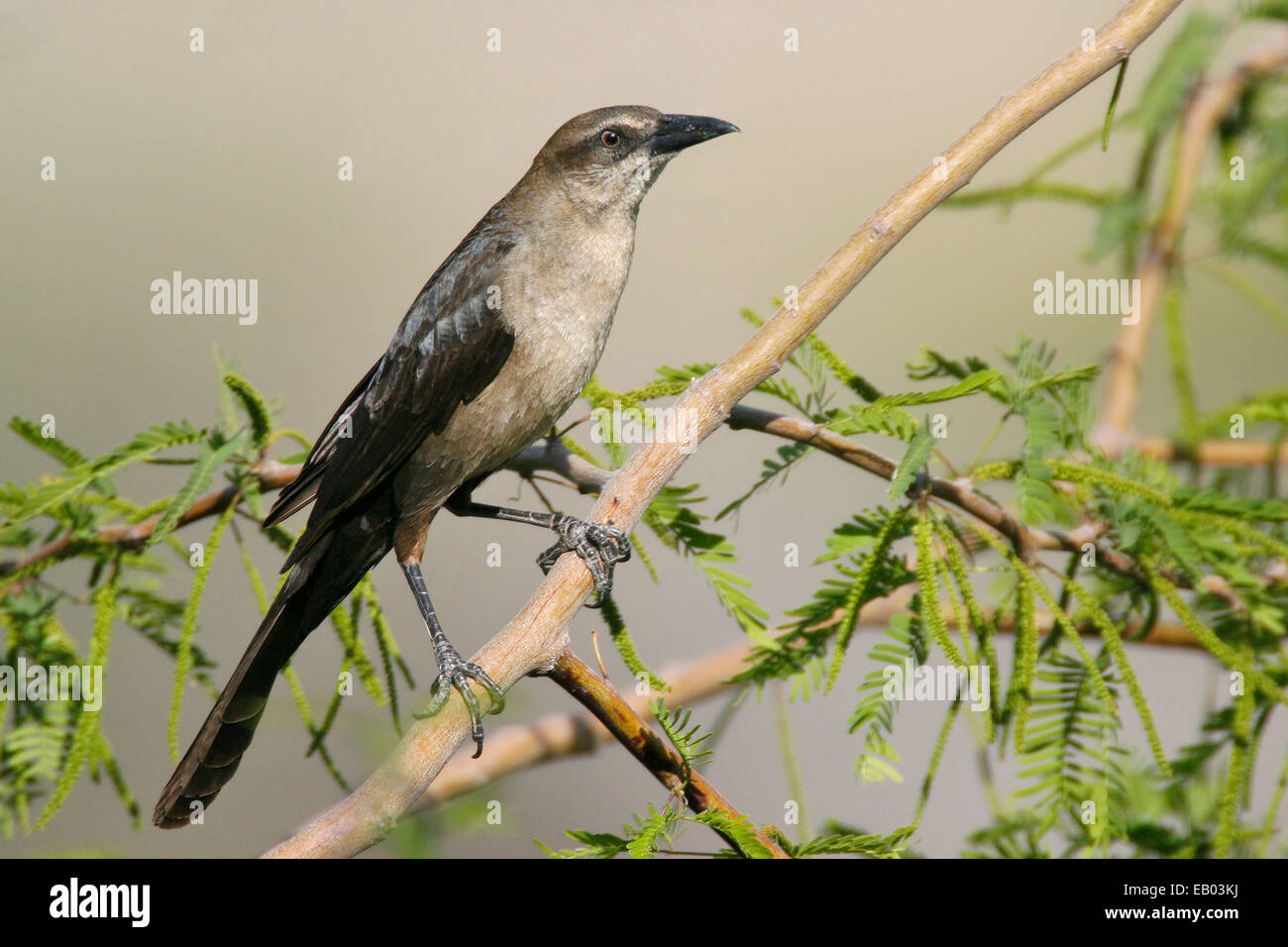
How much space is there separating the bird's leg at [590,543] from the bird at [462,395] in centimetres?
1

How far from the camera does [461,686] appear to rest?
2039 millimetres

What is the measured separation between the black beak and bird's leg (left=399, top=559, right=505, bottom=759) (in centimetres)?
142

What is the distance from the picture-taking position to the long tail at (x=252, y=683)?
2.60 m

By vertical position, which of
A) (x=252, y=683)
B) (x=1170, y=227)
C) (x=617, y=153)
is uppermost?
(x=617, y=153)

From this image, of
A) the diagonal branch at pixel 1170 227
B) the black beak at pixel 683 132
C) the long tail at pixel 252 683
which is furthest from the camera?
the diagonal branch at pixel 1170 227

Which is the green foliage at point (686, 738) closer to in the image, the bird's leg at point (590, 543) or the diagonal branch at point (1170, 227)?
the bird's leg at point (590, 543)

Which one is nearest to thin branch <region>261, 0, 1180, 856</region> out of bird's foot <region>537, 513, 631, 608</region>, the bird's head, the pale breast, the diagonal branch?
bird's foot <region>537, 513, 631, 608</region>

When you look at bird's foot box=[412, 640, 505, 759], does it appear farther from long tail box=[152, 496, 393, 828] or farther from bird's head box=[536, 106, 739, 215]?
bird's head box=[536, 106, 739, 215]

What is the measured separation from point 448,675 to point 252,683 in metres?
0.52

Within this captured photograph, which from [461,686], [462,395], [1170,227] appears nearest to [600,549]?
[461,686]

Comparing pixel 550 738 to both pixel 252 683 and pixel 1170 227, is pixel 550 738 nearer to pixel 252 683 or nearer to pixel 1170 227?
pixel 252 683

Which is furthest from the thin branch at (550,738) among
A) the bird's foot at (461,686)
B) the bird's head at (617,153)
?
the bird's head at (617,153)

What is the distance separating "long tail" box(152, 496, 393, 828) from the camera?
260 centimetres
